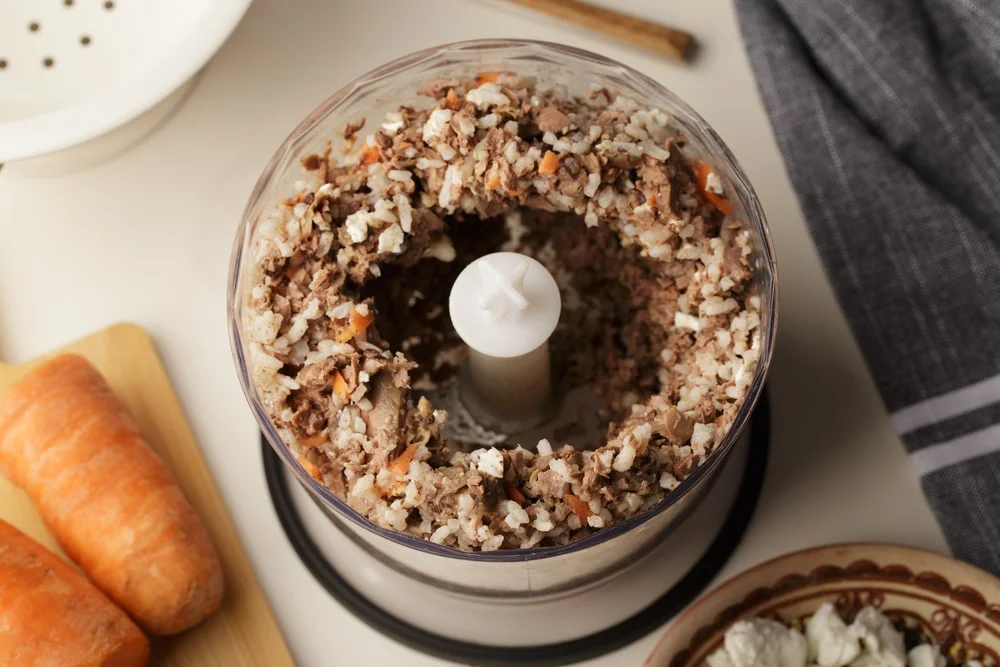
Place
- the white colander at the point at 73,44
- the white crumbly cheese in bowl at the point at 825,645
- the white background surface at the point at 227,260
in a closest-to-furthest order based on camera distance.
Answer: the white crumbly cheese in bowl at the point at 825,645 < the white background surface at the point at 227,260 < the white colander at the point at 73,44

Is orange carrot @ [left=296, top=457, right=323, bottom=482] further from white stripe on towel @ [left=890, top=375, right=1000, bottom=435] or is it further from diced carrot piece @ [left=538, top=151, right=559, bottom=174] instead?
white stripe on towel @ [left=890, top=375, right=1000, bottom=435]

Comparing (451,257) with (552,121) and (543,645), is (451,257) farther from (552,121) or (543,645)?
(543,645)

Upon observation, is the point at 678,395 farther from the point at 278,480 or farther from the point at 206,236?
the point at 206,236

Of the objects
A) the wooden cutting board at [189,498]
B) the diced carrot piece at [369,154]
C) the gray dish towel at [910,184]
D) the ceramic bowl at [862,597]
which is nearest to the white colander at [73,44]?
the wooden cutting board at [189,498]

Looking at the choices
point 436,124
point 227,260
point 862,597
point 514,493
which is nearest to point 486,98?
point 436,124

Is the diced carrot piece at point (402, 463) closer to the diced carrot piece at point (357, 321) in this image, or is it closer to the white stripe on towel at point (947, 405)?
the diced carrot piece at point (357, 321)

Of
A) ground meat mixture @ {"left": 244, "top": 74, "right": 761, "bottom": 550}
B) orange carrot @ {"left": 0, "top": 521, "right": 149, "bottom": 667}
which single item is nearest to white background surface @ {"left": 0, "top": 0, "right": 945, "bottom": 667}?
orange carrot @ {"left": 0, "top": 521, "right": 149, "bottom": 667}
